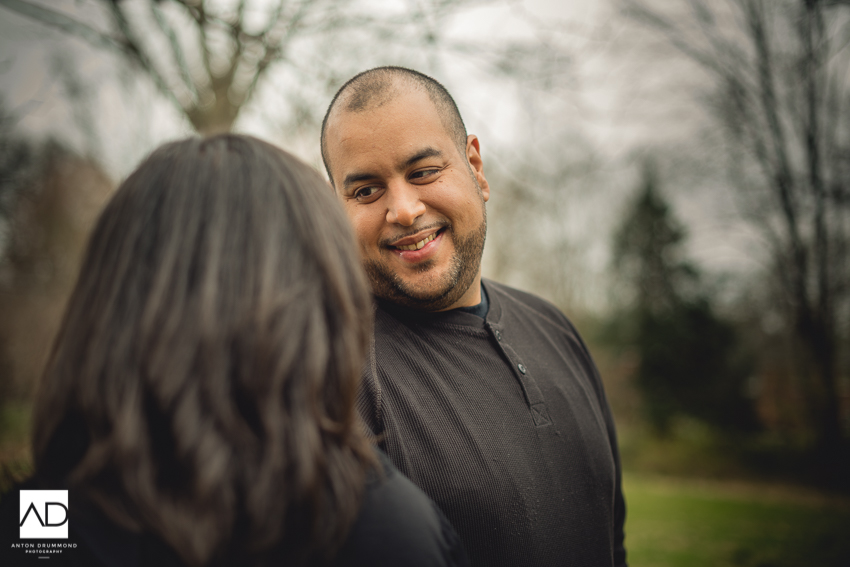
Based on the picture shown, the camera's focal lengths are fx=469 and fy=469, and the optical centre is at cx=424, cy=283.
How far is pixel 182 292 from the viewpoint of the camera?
822 mm

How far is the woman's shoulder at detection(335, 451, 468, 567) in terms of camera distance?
87cm

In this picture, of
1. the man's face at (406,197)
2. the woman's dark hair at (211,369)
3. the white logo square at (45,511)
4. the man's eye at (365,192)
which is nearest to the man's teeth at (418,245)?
the man's face at (406,197)

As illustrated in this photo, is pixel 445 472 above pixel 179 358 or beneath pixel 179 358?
beneath

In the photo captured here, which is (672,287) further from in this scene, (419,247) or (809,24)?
(419,247)

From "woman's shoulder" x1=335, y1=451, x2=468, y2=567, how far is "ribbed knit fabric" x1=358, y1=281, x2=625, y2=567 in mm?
367

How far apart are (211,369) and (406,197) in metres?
1.09

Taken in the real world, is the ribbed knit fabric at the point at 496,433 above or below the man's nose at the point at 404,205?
below

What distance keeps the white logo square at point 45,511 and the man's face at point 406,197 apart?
1103mm

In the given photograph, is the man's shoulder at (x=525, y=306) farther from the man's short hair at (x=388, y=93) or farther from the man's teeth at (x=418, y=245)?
the man's short hair at (x=388, y=93)

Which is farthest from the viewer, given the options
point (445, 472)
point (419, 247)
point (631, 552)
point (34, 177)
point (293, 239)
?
point (34, 177)

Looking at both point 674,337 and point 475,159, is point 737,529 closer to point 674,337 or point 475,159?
point 674,337

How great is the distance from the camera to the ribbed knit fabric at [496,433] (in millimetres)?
1402

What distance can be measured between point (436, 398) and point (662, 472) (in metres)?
16.0

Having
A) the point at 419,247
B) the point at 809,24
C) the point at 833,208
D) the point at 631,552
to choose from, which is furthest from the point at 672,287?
the point at 419,247
